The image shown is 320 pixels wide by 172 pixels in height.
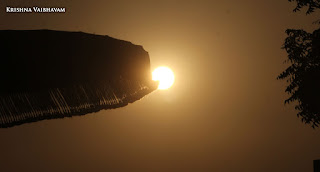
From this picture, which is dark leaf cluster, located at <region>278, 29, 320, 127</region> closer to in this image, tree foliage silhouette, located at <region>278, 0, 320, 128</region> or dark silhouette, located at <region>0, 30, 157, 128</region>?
tree foliage silhouette, located at <region>278, 0, 320, 128</region>

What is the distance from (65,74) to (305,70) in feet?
28.2

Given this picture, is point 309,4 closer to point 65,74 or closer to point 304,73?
point 304,73

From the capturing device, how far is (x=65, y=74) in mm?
2129

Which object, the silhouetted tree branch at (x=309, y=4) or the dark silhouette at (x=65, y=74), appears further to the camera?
the silhouetted tree branch at (x=309, y=4)

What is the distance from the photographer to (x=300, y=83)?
9656 millimetres

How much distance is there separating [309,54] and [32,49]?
8834mm

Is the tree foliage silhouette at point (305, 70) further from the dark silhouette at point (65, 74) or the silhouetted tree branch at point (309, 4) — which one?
the dark silhouette at point (65, 74)

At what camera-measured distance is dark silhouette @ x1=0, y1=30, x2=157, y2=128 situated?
200 cm

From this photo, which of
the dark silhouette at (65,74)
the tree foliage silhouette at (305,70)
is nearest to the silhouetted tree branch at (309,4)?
the tree foliage silhouette at (305,70)

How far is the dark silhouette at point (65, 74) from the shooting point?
2.00m

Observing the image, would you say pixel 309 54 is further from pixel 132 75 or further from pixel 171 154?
pixel 171 154

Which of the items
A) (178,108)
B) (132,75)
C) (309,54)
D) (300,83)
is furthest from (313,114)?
(178,108)

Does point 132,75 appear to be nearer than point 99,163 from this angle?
Yes

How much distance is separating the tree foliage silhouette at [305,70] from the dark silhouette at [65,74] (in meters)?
8.04
